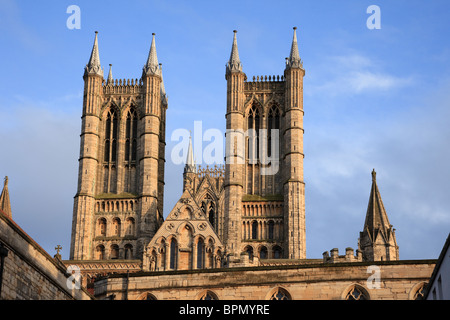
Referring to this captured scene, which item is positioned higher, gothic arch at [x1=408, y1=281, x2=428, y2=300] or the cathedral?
the cathedral

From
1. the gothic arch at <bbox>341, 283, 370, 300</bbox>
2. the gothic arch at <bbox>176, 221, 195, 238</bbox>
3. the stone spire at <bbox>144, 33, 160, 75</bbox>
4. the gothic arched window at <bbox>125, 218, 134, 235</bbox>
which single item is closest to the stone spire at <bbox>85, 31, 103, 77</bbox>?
the stone spire at <bbox>144, 33, 160, 75</bbox>

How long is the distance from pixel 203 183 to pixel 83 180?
17.3 m

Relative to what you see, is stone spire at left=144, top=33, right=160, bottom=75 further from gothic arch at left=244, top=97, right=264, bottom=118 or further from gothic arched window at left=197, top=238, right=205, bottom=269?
gothic arched window at left=197, top=238, right=205, bottom=269

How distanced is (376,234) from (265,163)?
599 inches

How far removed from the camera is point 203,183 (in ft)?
295

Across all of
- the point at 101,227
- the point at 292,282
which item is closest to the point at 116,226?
the point at 101,227

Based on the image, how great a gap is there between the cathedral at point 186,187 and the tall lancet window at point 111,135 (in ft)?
0.28

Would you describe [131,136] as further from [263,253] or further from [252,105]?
[263,253]

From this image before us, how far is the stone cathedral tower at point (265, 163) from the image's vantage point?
73.3m

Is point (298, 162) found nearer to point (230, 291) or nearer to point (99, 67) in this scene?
point (99, 67)

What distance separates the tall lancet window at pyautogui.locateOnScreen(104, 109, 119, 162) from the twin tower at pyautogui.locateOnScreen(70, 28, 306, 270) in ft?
0.28

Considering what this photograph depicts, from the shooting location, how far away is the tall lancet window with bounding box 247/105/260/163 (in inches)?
3041

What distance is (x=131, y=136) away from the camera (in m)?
78.4

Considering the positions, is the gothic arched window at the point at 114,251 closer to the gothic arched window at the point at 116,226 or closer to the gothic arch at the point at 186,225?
the gothic arched window at the point at 116,226
